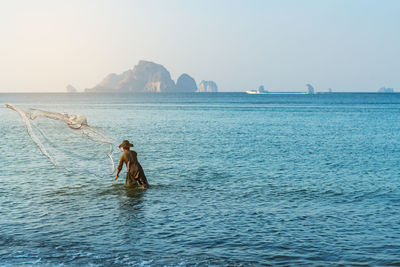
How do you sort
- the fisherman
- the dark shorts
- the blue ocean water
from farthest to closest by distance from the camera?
the dark shorts → the fisherman → the blue ocean water

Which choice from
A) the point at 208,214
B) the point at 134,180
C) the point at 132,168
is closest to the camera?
the point at 208,214

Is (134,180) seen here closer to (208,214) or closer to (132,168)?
(132,168)

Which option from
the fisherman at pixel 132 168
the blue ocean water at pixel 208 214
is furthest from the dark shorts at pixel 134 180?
the blue ocean water at pixel 208 214

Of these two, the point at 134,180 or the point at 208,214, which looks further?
the point at 134,180

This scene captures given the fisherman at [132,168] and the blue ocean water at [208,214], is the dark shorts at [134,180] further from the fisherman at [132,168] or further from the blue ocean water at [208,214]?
the blue ocean water at [208,214]

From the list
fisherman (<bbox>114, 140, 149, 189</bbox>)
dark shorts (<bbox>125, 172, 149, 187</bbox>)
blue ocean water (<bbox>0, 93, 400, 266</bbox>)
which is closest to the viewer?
blue ocean water (<bbox>0, 93, 400, 266</bbox>)

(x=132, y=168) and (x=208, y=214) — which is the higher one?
(x=132, y=168)

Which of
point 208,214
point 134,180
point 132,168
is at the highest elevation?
point 132,168

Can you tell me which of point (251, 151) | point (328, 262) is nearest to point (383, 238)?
point (328, 262)

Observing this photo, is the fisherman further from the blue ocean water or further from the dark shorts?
the blue ocean water

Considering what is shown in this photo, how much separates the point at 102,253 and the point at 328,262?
6008 millimetres

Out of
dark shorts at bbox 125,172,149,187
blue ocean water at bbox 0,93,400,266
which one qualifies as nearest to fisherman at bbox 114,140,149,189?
dark shorts at bbox 125,172,149,187

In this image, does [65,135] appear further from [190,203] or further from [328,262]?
[328,262]

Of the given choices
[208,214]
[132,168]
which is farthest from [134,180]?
[208,214]
